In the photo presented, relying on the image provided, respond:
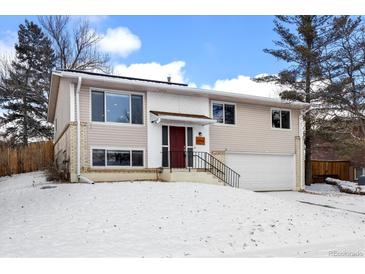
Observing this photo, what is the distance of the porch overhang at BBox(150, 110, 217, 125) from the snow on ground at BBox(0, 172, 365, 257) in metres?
3.26

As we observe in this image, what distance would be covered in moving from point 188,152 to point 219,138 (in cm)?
182

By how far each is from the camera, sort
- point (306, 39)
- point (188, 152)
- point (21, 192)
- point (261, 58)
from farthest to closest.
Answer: point (261, 58) → point (306, 39) → point (188, 152) → point (21, 192)

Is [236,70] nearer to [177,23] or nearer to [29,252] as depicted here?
[177,23]

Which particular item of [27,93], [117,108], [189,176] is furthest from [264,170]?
[27,93]

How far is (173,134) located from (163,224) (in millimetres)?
7378

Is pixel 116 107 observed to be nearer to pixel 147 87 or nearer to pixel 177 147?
pixel 147 87

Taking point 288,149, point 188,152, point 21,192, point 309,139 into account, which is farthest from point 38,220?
point 309,139

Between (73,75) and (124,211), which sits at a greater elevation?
(73,75)

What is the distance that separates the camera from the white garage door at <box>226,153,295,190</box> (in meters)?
17.4

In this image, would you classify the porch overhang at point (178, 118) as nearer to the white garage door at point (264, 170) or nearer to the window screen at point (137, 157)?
the window screen at point (137, 157)

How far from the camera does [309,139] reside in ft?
76.9

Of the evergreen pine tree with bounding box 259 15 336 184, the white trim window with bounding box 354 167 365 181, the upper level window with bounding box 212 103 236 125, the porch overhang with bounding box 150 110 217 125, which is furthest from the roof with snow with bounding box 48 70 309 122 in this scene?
the white trim window with bounding box 354 167 365 181

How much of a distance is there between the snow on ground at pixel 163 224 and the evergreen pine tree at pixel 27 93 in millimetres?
17363
